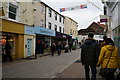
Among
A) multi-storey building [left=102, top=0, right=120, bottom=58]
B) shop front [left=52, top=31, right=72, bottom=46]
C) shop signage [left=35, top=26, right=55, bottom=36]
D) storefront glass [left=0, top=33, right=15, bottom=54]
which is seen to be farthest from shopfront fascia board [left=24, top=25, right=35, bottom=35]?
shop front [left=52, top=31, right=72, bottom=46]

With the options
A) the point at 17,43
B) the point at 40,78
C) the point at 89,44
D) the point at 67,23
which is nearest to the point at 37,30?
the point at 17,43

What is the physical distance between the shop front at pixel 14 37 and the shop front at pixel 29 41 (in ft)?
2.03

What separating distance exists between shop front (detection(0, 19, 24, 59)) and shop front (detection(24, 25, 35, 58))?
24.4 inches

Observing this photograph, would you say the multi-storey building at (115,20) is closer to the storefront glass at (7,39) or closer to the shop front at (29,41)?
the shop front at (29,41)

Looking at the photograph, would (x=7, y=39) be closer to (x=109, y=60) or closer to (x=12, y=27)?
(x=12, y=27)

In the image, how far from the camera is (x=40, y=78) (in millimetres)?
6055

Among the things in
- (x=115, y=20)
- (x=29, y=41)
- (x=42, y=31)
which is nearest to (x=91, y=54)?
(x=115, y=20)

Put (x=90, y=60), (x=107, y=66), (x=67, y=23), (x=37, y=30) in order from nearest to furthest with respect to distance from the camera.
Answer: (x=107, y=66) → (x=90, y=60) → (x=37, y=30) → (x=67, y=23)

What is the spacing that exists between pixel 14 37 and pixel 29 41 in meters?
2.54

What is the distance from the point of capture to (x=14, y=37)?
521 inches

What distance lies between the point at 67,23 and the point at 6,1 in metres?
22.8

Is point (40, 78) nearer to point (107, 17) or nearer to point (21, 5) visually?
point (107, 17)

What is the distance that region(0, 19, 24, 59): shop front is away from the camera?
11.9 meters

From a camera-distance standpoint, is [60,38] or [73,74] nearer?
[73,74]
